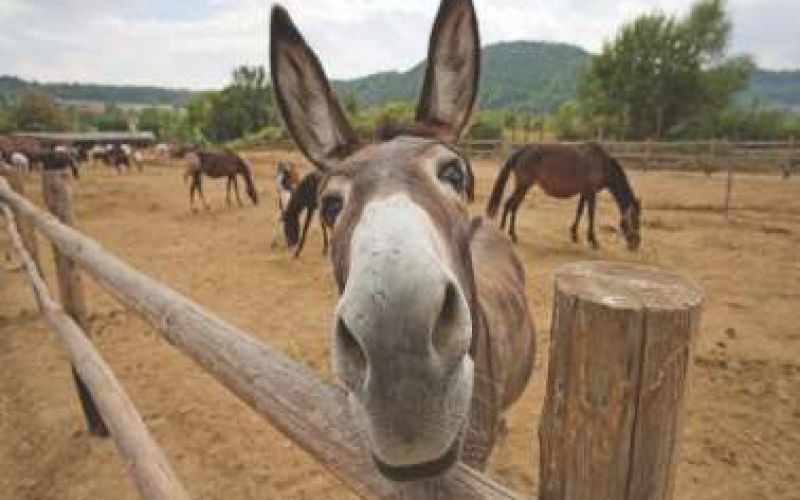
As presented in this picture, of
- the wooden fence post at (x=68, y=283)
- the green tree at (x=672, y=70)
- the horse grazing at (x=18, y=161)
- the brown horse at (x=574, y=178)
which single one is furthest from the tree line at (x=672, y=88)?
the wooden fence post at (x=68, y=283)

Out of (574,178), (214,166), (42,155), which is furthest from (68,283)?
(42,155)

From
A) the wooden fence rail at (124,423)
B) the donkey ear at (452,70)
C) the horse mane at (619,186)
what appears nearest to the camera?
the donkey ear at (452,70)

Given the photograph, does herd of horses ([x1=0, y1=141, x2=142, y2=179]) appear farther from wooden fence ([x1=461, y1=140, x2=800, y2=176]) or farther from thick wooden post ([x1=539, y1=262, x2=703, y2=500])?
wooden fence ([x1=461, y1=140, x2=800, y2=176])

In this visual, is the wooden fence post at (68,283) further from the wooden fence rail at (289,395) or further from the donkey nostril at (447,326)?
the donkey nostril at (447,326)

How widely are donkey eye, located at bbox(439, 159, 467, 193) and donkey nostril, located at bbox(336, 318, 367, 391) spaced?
26.8 inches

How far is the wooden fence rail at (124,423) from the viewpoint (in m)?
2.02

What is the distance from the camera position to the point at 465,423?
1005 mm

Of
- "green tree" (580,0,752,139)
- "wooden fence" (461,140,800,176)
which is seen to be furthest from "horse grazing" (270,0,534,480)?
"green tree" (580,0,752,139)

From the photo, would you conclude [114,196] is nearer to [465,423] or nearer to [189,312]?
[189,312]

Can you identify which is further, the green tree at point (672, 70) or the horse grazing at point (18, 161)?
the green tree at point (672, 70)

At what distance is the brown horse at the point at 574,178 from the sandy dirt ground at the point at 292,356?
549mm

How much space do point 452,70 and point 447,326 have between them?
47.2 inches

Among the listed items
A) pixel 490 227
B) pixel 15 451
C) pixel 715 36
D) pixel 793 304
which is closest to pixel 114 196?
pixel 15 451

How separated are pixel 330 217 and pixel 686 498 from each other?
9.46ft
